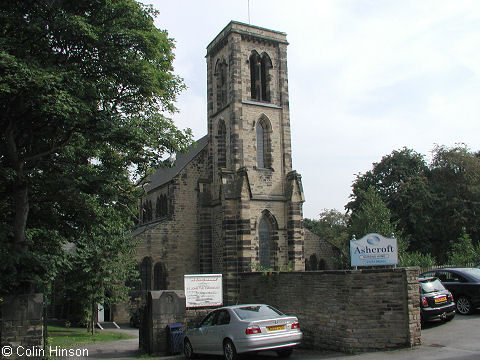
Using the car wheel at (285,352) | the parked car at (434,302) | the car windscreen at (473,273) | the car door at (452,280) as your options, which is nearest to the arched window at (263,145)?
the car door at (452,280)

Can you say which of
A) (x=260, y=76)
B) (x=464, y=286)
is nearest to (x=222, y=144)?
(x=260, y=76)

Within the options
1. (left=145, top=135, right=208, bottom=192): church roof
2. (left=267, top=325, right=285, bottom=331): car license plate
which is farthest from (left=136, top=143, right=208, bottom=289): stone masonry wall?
(left=267, top=325, right=285, bottom=331): car license plate

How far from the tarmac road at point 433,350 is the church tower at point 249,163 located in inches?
458

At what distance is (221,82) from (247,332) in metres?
23.5

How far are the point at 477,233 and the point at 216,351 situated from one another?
3548cm

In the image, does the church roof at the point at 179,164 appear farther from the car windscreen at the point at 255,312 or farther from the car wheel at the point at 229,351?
the car wheel at the point at 229,351

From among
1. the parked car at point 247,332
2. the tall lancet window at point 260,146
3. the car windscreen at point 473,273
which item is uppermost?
the tall lancet window at point 260,146

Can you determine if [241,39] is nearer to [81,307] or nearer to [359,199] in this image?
[81,307]

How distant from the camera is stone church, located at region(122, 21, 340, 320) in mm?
27953

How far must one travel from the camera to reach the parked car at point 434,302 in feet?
47.6

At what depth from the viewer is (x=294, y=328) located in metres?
11.8

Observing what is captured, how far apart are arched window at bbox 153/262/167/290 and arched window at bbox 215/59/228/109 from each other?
11.6 m

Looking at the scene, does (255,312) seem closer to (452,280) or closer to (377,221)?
(452,280)

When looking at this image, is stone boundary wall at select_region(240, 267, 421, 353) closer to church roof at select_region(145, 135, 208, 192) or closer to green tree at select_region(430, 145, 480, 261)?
church roof at select_region(145, 135, 208, 192)
